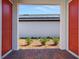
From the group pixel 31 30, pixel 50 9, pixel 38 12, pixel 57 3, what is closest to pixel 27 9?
pixel 38 12

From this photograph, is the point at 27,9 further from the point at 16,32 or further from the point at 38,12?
the point at 16,32

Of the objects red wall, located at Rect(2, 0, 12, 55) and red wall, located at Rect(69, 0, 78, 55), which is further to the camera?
red wall, located at Rect(69, 0, 78, 55)

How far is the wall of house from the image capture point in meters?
18.4

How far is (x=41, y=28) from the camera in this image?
18406mm

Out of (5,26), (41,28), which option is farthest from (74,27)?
(41,28)

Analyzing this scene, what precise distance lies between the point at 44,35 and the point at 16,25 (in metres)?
8.28

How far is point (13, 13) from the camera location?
1038 cm

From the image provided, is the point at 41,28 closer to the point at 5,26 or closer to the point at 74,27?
the point at 74,27

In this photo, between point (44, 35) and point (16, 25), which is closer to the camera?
point (16, 25)

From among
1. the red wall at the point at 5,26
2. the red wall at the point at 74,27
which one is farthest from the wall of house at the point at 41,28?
the red wall at the point at 5,26

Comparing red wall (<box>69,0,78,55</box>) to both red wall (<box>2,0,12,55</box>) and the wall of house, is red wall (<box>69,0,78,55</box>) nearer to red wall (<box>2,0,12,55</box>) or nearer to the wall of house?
red wall (<box>2,0,12,55</box>)

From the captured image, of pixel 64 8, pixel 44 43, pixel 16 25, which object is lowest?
pixel 44 43

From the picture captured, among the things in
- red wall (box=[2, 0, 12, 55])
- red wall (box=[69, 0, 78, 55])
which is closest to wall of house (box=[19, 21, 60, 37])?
red wall (box=[69, 0, 78, 55])

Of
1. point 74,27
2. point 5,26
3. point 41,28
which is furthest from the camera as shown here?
point 41,28
